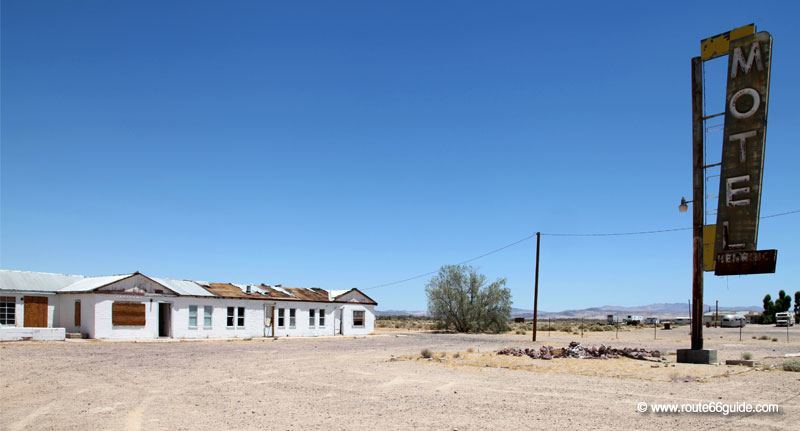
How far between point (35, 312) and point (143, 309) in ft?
18.4

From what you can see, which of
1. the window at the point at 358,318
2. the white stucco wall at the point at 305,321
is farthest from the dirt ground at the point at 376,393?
the window at the point at 358,318

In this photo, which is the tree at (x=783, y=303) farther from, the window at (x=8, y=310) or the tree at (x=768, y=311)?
the window at (x=8, y=310)

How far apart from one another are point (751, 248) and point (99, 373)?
19.7 m

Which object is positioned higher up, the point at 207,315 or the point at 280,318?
the point at 207,315

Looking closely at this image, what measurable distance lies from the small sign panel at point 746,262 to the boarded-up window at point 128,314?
99.1ft

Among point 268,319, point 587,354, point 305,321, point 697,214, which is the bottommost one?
point 305,321

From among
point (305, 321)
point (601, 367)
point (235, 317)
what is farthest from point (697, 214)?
point (305, 321)

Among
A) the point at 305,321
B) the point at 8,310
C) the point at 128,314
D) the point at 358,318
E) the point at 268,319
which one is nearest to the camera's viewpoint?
the point at 8,310

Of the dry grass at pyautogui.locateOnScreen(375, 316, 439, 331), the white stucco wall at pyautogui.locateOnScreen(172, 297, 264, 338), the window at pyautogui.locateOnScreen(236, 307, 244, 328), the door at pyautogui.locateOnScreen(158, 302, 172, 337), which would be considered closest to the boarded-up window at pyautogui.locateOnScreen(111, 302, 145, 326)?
the door at pyautogui.locateOnScreen(158, 302, 172, 337)

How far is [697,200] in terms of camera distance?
21.8 m

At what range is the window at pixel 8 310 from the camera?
33.7 meters

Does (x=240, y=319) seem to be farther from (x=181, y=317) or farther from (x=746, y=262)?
(x=746, y=262)

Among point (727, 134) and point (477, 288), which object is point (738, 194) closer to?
point (727, 134)

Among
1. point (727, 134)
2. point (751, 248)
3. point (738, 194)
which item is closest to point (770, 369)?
point (751, 248)
